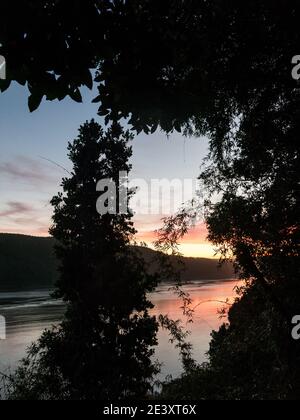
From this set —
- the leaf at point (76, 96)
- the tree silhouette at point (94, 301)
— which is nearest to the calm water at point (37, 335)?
the tree silhouette at point (94, 301)

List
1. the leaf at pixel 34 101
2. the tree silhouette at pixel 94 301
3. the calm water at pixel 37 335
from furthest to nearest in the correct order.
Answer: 1. the calm water at pixel 37 335
2. the tree silhouette at pixel 94 301
3. the leaf at pixel 34 101

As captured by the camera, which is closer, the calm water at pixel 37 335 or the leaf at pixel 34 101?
the leaf at pixel 34 101

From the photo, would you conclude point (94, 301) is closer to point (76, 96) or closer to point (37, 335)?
point (76, 96)

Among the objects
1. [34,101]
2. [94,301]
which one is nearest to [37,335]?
[94,301]

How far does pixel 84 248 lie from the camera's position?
21156 mm

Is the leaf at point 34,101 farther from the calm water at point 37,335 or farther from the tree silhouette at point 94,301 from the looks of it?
the calm water at point 37,335

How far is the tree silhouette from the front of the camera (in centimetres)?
1870

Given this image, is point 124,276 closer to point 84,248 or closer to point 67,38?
point 84,248

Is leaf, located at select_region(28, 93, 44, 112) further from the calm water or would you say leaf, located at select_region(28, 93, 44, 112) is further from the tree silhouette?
the calm water

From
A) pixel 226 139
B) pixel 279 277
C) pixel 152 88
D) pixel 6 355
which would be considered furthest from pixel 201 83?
pixel 6 355

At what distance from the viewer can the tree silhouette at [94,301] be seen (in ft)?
61.4

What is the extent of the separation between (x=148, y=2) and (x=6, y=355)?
172 ft

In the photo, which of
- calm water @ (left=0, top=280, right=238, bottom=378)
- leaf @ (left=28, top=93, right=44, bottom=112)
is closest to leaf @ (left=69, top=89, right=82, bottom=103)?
leaf @ (left=28, top=93, right=44, bottom=112)

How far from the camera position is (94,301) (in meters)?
20.1
